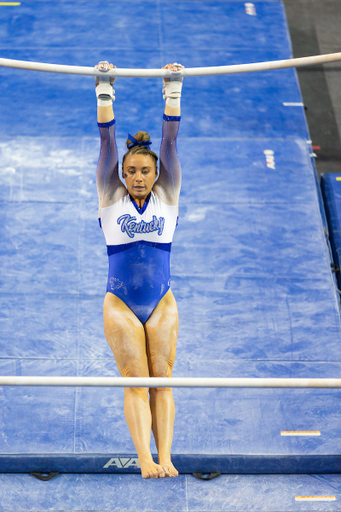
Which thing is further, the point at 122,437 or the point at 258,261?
the point at 258,261

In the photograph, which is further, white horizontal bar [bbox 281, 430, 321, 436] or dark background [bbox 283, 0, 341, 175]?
dark background [bbox 283, 0, 341, 175]

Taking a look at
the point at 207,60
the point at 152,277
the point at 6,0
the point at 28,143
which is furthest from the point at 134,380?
the point at 6,0

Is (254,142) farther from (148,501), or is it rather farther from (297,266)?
(148,501)

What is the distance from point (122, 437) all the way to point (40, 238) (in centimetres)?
225

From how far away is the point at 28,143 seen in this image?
22.1 ft

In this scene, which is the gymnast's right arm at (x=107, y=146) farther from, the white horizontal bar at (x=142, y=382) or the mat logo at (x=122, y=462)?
the mat logo at (x=122, y=462)

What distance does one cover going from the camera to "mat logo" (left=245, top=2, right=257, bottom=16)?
8.60 metres

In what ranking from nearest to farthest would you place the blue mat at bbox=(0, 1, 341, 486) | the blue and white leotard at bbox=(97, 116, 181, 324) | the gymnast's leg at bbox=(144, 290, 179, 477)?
the gymnast's leg at bbox=(144, 290, 179, 477) → the blue and white leotard at bbox=(97, 116, 181, 324) → the blue mat at bbox=(0, 1, 341, 486)

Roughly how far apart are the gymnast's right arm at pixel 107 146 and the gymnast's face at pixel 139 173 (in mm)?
84

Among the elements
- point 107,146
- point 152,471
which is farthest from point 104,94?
point 152,471

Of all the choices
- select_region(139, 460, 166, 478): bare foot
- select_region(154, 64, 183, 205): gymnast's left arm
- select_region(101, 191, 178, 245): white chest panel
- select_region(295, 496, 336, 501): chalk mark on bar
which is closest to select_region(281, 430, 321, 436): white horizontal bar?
select_region(295, 496, 336, 501): chalk mark on bar

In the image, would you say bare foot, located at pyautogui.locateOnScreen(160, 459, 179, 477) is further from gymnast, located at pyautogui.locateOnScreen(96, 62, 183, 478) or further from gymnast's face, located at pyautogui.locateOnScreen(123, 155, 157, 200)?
gymnast's face, located at pyautogui.locateOnScreen(123, 155, 157, 200)

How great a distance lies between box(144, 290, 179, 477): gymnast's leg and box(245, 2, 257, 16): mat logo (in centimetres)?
649

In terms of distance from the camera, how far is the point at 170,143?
3484mm
